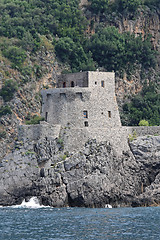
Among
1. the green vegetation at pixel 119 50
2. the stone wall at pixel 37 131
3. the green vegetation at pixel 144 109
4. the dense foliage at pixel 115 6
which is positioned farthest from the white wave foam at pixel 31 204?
the dense foliage at pixel 115 6

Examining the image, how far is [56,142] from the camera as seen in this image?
89125mm

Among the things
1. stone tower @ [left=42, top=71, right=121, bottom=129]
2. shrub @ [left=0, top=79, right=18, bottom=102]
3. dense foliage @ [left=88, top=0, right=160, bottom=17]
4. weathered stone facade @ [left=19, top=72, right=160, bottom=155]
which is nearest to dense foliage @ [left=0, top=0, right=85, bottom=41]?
dense foliage @ [left=88, top=0, right=160, bottom=17]

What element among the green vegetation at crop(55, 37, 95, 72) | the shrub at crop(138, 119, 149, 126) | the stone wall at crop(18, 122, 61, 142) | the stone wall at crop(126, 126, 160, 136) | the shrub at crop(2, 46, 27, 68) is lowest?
the stone wall at crop(18, 122, 61, 142)

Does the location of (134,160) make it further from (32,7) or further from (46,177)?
(32,7)

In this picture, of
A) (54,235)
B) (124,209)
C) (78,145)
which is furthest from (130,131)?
(54,235)

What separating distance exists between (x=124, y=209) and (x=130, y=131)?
15.6 m

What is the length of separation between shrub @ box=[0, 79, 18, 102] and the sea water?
24.7m

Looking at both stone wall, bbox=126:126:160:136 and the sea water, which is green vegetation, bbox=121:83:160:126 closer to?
stone wall, bbox=126:126:160:136

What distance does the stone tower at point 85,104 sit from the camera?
9331 cm

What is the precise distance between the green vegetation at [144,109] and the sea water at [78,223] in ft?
95.3

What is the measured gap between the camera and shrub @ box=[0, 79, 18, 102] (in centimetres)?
10425

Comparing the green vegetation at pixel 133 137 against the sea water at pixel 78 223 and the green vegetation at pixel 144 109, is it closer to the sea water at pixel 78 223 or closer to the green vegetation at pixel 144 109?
the green vegetation at pixel 144 109

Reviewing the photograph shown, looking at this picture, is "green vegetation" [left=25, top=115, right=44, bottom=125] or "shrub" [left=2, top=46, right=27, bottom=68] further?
"shrub" [left=2, top=46, right=27, bottom=68]

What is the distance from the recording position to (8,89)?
104375 millimetres
